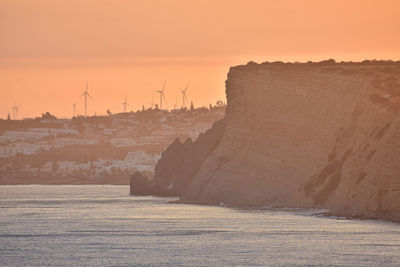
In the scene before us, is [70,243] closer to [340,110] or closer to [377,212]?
[377,212]

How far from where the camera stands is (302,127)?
13575cm

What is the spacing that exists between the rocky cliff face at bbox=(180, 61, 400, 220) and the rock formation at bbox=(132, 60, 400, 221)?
0.11m

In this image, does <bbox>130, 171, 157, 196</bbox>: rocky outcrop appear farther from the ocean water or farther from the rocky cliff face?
Result: the ocean water

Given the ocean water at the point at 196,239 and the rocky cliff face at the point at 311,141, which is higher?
the rocky cliff face at the point at 311,141

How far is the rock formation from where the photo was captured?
110m

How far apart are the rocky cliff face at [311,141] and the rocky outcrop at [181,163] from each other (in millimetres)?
18403

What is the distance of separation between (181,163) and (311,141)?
1889 inches

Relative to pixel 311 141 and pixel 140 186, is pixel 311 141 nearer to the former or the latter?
pixel 311 141

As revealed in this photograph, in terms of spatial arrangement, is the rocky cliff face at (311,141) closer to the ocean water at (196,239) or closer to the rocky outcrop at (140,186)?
the ocean water at (196,239)

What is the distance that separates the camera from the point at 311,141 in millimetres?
133000

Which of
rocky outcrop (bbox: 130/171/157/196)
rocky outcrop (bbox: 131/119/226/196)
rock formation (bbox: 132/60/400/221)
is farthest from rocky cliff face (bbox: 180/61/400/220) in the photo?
rocky outcrop (bbox: 130/171/157/196)

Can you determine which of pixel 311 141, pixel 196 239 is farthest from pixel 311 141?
pixel 196 239

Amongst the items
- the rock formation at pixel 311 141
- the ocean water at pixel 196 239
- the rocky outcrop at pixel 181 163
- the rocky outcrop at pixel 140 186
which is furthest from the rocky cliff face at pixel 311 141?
the rocky outcrop at pixel 140 186

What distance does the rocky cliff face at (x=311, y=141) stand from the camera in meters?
110
